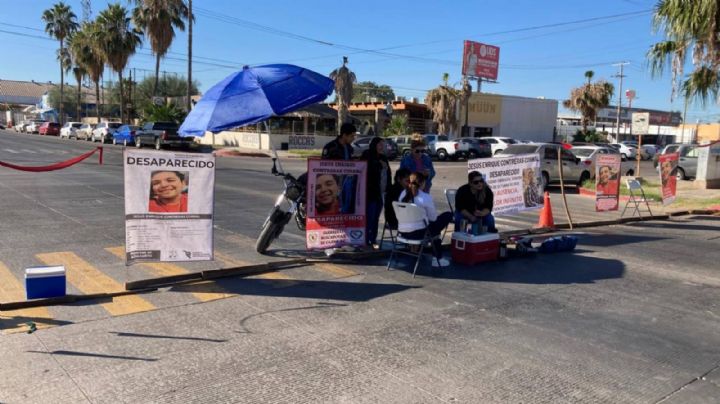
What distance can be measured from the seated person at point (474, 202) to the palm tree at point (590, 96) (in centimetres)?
4746

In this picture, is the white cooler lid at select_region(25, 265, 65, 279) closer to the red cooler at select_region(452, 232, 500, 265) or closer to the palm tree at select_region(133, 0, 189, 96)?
the red cooler at select_region(452, 232, 500, 265)

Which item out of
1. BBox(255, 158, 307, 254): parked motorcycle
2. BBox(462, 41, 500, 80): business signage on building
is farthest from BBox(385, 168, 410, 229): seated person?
BBox(462, 41, 500, 80): business signage on building

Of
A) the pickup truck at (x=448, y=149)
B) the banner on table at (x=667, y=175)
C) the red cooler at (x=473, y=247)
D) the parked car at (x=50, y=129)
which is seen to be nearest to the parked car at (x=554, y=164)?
the banner on table at (x=667, y=175)

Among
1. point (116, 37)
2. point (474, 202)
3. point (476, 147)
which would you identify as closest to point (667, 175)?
point (474, 202)

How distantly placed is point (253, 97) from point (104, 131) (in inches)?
1634

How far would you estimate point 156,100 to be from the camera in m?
42.4

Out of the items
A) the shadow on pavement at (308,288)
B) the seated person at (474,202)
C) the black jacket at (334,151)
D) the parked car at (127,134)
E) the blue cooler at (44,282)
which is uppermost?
the parked car at (127,134)

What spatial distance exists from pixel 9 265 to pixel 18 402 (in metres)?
3.86

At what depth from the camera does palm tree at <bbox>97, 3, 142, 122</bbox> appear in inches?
1850

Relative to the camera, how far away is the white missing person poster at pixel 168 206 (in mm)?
5965

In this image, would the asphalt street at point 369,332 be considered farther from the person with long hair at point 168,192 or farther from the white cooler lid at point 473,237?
the person with long hair at point 168,192

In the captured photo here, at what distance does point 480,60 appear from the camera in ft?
167

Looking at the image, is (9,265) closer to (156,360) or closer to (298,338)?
(156,360)

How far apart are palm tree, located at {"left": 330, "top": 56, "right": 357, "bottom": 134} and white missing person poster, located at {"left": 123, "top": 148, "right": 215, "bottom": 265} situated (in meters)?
30.8
